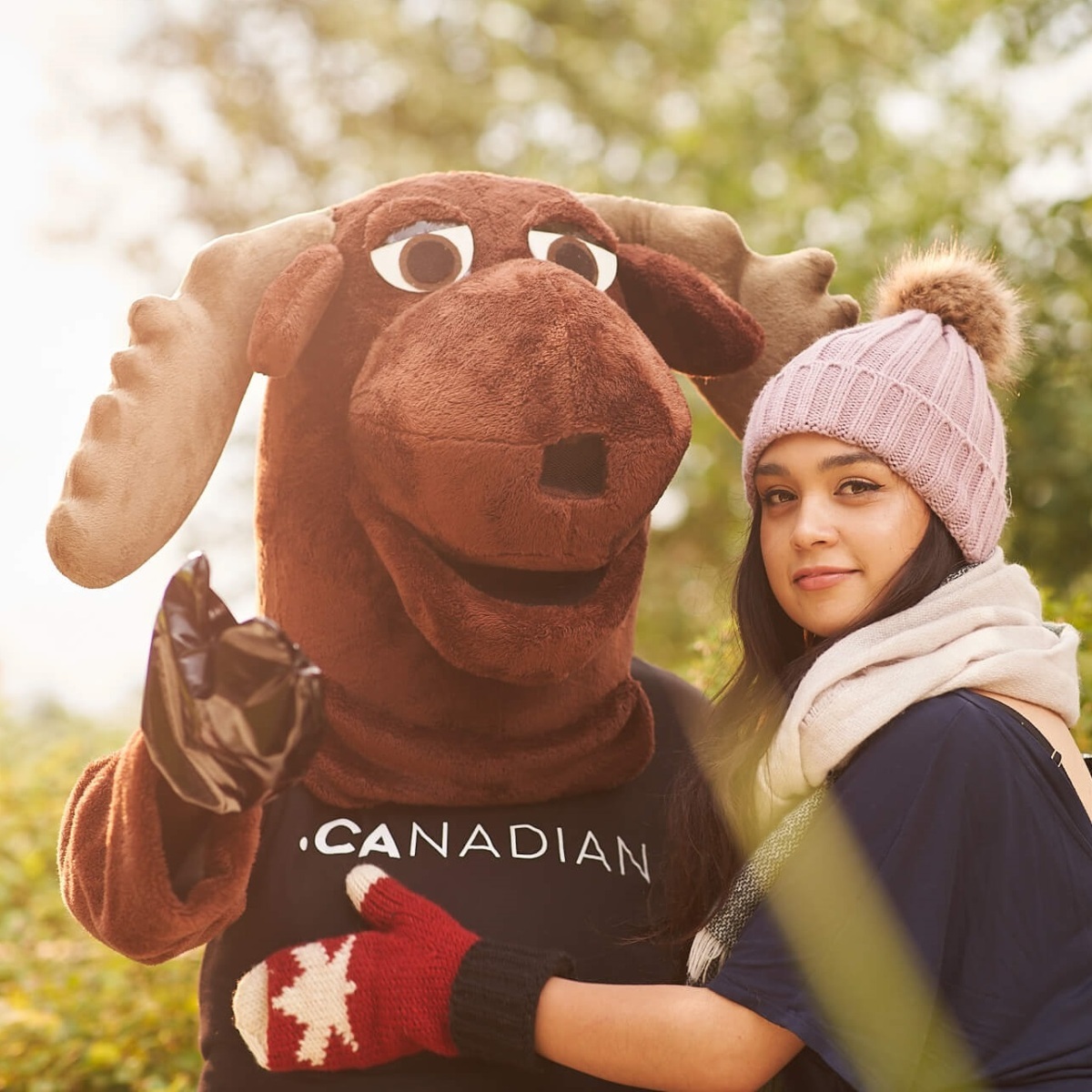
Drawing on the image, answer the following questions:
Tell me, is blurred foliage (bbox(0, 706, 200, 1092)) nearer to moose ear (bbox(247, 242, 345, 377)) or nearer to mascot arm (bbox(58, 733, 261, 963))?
mascot arm (bbox(58, 733, 261, 963))

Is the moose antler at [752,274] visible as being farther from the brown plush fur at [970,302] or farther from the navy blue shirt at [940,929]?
the navy blue shirt at [940,929]

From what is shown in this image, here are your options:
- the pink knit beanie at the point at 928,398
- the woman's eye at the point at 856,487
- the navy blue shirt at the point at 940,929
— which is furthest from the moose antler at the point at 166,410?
the navy blue shirt at the point at 940,929

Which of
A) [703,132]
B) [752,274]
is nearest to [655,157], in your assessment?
[703,132]

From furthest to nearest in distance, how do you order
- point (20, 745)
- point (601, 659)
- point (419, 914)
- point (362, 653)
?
1. point (20, 745)
2. point (601, 659)
3. point (362, 653)
4. point (419, 914)

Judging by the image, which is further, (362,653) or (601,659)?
(601,659)

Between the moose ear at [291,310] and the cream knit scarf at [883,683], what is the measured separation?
0.99 meters

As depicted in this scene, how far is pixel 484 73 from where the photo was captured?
39.4 ft

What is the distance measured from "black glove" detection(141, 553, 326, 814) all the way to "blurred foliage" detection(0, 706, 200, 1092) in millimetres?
1777

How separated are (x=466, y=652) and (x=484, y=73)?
11.0 metres

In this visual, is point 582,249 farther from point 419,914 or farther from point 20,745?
point 20,745

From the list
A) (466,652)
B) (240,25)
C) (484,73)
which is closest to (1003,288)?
(466,652)

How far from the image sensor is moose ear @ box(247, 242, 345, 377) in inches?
80.7

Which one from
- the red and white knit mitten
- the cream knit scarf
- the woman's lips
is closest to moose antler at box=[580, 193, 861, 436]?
the woman's lips

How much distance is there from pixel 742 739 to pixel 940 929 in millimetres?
567
